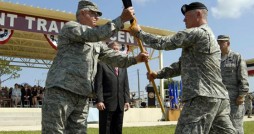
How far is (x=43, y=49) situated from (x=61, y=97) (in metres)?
21.6

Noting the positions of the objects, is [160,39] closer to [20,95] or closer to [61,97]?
[61,97]

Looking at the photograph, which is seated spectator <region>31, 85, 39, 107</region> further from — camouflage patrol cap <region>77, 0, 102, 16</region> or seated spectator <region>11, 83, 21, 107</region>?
camouflage patrol cap <region>77, 0, 102, 16</region>

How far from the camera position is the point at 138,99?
94.9 feet

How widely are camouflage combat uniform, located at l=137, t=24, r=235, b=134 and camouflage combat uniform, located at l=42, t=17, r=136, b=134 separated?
2.26 ft

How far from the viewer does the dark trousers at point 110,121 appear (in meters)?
6.08

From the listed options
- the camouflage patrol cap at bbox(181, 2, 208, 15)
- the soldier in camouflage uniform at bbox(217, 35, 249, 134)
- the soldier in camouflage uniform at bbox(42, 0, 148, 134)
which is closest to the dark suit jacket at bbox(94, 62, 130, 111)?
the soldier in camouflage uniform at bbox(217, 35, 249, 134)

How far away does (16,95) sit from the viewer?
18.9 metres

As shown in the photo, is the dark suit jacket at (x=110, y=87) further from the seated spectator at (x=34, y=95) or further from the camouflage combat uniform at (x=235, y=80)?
the seated spectator at (x=34, y=95)

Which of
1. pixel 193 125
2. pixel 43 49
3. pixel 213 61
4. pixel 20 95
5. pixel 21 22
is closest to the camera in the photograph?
pixel 193 125

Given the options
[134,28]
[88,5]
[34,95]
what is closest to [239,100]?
[134,28]

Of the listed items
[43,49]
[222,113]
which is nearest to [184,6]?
[222,113]

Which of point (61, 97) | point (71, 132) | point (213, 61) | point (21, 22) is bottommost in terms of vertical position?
point (71, 132)

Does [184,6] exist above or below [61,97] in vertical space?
above

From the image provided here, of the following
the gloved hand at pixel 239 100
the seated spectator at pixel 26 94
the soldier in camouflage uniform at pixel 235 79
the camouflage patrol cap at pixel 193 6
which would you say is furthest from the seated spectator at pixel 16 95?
the camouflage patrol cap at pixel 193 6
